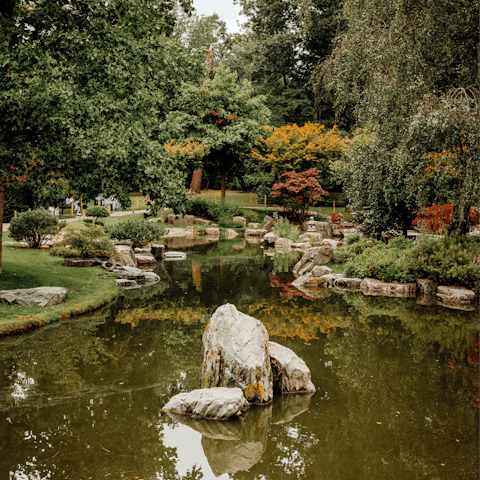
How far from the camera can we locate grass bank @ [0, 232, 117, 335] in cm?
839

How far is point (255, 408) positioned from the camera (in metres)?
5.55

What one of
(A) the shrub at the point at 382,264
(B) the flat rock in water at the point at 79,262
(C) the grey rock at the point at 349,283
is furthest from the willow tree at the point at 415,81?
(B) the flat rock in water at the point at 79,262

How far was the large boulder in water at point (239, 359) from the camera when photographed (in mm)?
5586

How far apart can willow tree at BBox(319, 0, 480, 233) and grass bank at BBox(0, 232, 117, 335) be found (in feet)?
25.3

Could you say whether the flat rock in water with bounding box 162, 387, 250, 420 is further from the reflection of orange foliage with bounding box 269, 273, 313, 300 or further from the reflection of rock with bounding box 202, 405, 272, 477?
the reflection of orange foliage with bounding box 269, 273, 313, 300

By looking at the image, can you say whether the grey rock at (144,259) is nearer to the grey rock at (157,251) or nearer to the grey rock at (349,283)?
the grey rock at (157,251)

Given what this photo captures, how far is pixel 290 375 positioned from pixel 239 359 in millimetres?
874

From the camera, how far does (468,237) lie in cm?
Answer: 1166

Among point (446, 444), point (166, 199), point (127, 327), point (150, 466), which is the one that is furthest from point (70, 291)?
point (446, 444)

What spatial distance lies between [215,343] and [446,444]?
2854 mm

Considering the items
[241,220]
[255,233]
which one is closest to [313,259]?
[255,233]

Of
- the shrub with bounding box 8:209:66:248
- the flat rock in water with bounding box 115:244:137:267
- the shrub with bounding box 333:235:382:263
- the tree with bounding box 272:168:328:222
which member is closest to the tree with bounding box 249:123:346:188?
the tree with bounding box 272:168:328:222

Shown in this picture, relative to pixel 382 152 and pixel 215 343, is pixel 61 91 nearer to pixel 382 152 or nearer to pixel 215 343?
pixel 215 343

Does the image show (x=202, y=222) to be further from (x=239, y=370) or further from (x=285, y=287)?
(x=239, y=370)
